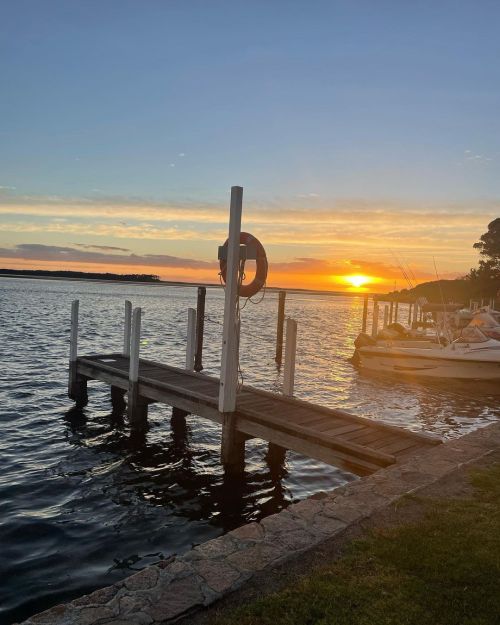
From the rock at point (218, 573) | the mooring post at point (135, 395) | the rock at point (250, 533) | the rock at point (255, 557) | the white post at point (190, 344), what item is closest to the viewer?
the rock at point (218, 573)

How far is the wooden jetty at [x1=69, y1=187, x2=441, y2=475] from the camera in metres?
8.09

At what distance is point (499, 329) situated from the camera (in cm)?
3266

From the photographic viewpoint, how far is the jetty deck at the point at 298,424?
7.89 metres

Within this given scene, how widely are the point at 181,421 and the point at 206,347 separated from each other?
2046 cm

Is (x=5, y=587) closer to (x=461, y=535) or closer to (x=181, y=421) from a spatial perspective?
(x=461, y=535)

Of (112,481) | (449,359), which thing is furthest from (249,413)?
(449,359)

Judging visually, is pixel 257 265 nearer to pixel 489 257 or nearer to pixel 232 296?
pixel 232 296

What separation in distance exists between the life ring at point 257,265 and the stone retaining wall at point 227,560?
4216 millimetres

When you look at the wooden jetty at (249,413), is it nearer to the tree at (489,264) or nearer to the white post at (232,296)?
the white post at (232,296)

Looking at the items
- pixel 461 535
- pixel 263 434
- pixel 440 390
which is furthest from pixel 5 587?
pixel 440 390

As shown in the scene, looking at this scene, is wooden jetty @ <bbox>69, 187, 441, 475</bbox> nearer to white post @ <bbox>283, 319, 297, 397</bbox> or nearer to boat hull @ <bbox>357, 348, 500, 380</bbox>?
white post @ <bbox>283, 319, 297, 397</bbox>

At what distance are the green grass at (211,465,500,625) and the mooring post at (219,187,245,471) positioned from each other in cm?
474

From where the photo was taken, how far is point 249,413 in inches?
377

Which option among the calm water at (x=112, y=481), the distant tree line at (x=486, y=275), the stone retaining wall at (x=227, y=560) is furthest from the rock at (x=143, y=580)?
the distant tree line at (x=486, y=275)
